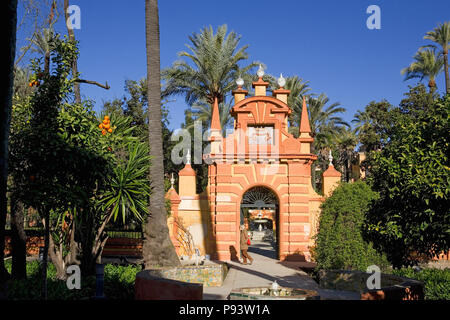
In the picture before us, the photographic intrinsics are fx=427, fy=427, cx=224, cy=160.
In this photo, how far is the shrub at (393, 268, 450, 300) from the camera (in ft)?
32.2

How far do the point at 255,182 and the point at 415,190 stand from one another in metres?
14.8

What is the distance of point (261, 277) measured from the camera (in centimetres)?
1581

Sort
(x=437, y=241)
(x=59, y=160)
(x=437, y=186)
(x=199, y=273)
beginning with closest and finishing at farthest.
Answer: (x=437, y=186) → (x=437, y=241) → (x=59, y=160) → (x=199, y=273)

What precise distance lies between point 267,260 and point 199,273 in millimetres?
9309

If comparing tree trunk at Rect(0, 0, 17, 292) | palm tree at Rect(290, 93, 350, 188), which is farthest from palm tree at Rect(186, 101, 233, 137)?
tree trunk at Rect(0, 0, 17, 292)

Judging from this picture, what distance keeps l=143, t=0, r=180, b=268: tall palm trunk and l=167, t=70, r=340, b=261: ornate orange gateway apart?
24.3 feet

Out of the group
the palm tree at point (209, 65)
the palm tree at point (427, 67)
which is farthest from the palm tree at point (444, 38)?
the palm tree at point (209, 65)

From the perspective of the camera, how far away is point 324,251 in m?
14.6

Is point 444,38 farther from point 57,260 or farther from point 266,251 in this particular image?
point 57,260

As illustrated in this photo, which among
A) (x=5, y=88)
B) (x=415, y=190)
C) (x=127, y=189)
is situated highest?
(x=5, y=88)

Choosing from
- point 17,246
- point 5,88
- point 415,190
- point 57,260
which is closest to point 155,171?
point 57,260

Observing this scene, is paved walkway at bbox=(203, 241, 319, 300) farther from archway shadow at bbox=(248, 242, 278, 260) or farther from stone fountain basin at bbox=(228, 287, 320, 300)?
archway shadow at bbox=(248, 242, 278, 260)
